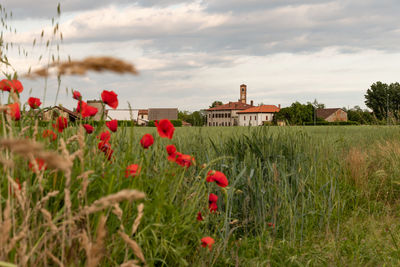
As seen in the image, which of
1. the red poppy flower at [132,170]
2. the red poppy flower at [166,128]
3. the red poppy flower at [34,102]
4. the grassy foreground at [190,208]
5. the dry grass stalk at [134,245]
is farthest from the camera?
the red poppy flower at [34,102]

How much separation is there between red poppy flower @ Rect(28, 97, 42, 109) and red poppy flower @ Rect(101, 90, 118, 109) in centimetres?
58

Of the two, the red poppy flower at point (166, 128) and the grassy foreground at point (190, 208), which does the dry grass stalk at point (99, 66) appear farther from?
the red poppy flower at point (166, 128)

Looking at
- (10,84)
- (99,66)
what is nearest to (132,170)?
(10,84)

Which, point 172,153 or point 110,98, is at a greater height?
point 110,98

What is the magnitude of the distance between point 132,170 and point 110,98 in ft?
2.01

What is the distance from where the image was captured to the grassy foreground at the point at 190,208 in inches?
62.9

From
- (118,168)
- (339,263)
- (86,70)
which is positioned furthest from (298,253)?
(86,70)

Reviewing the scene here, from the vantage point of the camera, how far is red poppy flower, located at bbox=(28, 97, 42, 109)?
8.98 feet

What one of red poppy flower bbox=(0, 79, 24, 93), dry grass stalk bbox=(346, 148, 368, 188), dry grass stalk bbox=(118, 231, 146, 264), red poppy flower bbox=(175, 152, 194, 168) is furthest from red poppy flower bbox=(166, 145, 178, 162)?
dry grass stalk bbox=(346, 148, 368, 188)

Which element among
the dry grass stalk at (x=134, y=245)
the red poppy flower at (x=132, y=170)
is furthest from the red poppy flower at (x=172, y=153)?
the dry grass stalk at (x=134, y=245)

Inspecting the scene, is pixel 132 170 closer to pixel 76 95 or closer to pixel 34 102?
pixel 76 95

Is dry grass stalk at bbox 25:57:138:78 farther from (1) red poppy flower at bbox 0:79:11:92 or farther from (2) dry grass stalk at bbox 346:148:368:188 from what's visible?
(2) dry grass stalk at bbox 346:148:368:188

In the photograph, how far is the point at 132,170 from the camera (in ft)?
7.31

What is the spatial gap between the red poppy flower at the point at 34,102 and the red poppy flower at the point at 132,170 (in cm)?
100
